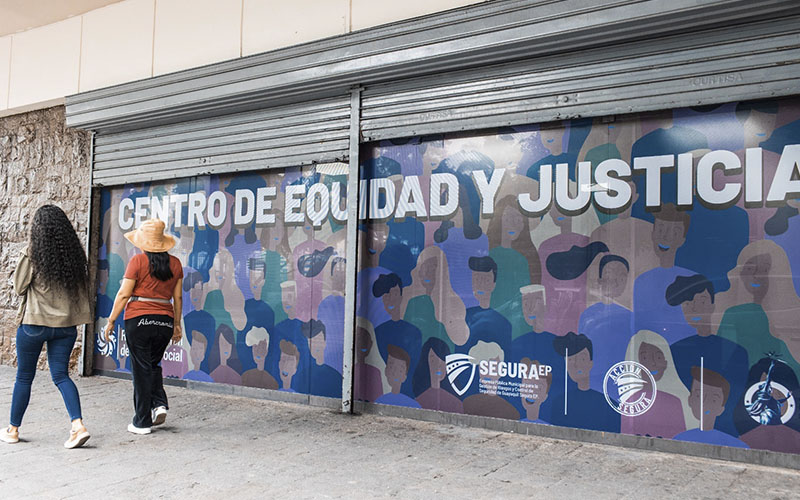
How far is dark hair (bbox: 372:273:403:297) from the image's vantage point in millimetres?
6555

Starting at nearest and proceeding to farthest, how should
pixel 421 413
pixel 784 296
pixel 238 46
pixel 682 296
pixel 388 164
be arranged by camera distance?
pixel 784 296
pixel 682 296
pixel 421 413
pixel 388 164
pixel 238 46

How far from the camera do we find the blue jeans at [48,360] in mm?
5137

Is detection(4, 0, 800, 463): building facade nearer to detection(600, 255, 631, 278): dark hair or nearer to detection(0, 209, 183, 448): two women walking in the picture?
detection(600, 255, 631, 278): dark hair

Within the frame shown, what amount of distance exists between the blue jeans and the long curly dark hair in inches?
14.6

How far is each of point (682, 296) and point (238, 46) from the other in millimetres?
5516

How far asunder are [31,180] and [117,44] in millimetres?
2763

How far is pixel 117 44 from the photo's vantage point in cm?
869

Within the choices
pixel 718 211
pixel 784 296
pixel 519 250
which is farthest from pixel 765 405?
pixel 519 250

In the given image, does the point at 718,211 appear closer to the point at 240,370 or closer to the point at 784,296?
the point at 784,296

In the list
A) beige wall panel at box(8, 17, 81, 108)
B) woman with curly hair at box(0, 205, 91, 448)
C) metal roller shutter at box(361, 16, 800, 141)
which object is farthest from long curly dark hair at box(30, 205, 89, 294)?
beige wall panel at box(8, 17, 81, 108)

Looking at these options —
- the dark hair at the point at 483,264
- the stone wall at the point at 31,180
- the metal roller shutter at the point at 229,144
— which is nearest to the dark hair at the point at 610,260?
the dark hair at the point at 483,264

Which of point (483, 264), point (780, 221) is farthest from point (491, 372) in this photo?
point (780, 221)

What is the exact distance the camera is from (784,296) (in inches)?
189

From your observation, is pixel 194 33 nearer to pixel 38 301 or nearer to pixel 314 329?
pixel 314 329
